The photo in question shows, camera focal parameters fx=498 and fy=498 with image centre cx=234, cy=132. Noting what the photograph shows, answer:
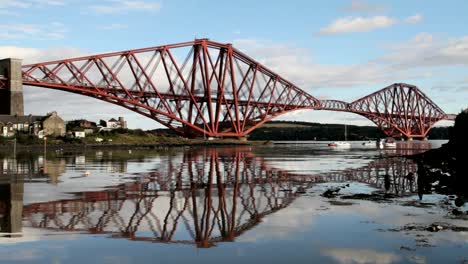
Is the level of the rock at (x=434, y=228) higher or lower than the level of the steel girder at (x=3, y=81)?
lower

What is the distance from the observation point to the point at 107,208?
57.6 feet

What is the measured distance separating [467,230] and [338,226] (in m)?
3.50

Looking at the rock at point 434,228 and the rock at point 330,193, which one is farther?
the rock at point 330,193

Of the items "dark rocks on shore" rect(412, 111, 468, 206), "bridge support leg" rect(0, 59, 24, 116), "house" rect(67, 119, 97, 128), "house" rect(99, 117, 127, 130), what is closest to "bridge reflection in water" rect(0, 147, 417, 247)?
"dark rocks on shore" rect(412, 111, 468, 206)

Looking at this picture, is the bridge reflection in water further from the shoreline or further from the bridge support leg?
the bridge support leg

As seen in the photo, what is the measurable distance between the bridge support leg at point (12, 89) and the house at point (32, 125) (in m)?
1.83

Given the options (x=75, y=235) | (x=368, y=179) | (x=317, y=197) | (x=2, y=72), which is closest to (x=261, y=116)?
(x=2, y=72)

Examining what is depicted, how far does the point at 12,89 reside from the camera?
86.9 metres

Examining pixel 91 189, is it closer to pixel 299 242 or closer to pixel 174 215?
pixel 174 215

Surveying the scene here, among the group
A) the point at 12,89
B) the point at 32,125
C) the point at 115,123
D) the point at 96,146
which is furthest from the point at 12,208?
the point at 115,123

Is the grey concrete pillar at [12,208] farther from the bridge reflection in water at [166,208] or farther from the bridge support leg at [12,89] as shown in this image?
the bridge support leg at [12,89]

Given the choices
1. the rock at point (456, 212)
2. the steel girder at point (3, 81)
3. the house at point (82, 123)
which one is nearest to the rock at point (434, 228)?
the rock at point (456, 212)

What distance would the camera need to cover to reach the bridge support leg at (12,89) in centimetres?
8681

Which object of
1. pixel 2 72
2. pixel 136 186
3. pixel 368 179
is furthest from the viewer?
pixel 2 72
